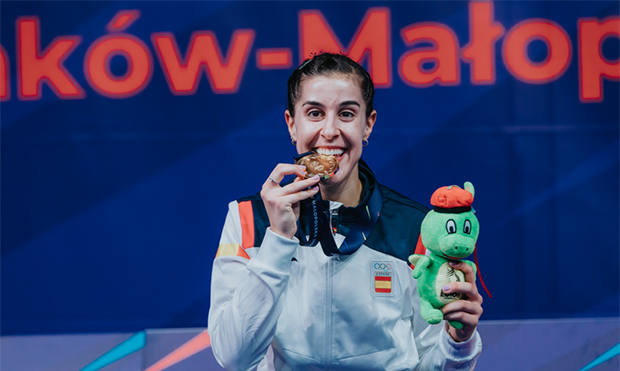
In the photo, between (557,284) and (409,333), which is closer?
(409,333)

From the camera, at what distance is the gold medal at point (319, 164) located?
55.0 inches

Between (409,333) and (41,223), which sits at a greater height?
(41,223)

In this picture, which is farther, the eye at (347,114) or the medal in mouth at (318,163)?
the eye at (347,114)

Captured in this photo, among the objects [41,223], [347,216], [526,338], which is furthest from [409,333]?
[41,223]

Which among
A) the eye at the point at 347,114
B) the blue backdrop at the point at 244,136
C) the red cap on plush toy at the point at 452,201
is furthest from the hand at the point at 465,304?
the blue backdrop at the point at 244,136

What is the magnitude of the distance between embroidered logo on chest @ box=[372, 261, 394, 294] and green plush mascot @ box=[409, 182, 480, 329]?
0.89ft

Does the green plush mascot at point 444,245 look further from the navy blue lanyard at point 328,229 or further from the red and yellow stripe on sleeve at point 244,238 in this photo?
the red and yellow stripe on sleeve at point 244,238

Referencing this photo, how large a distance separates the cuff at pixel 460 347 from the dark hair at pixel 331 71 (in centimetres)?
72

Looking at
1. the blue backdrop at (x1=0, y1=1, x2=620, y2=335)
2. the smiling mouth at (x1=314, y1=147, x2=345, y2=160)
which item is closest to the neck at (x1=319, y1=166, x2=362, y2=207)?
the smiling mouth at (x1=314, y1=147, x2=345, y2=160)

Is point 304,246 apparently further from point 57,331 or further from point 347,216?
point 57,331

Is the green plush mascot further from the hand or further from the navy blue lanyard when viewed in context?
the navy blue lanyard

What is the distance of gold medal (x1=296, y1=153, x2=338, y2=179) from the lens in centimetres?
140

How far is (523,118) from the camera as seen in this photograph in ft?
9.38

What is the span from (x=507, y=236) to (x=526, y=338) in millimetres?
560
